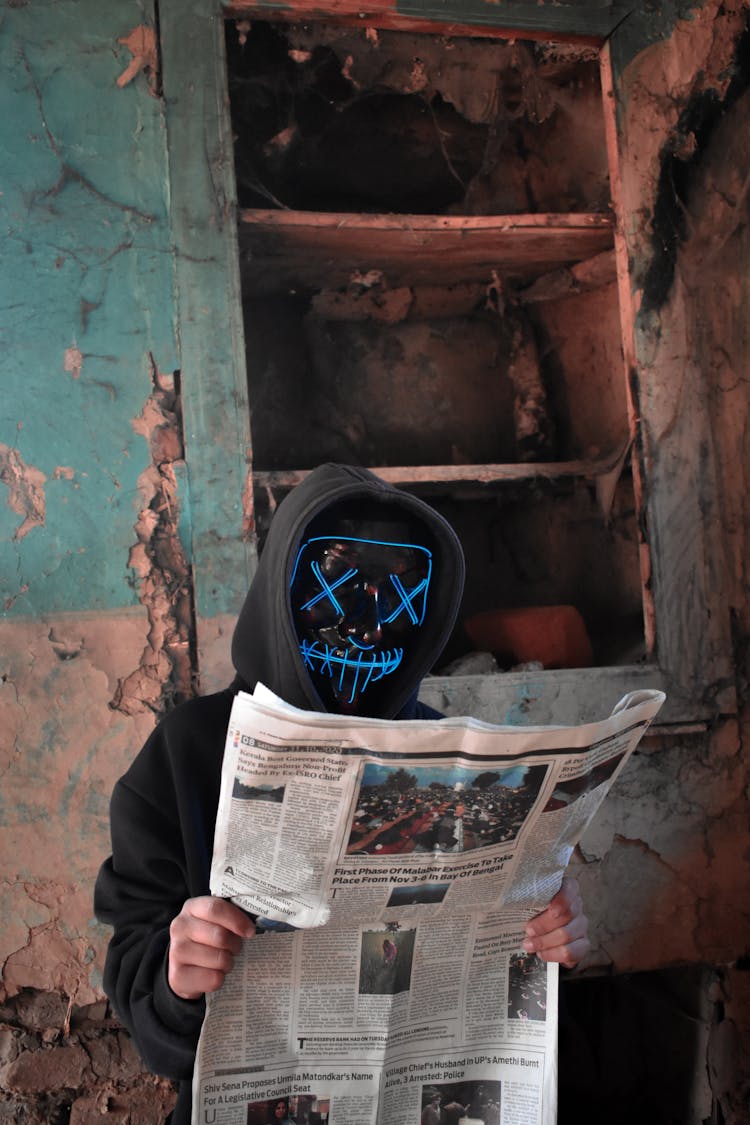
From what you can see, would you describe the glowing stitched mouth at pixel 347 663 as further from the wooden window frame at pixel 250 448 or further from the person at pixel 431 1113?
the wooden window frame at pixel 250 448

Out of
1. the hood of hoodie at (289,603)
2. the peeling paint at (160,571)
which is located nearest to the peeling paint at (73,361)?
the peeling paint at (160,571)

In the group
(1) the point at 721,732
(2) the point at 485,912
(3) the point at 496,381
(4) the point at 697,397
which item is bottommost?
(2) the point at 485,912

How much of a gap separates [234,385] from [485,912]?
1384mm

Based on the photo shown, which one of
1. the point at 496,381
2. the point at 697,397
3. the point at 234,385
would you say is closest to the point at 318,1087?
the point at 234,385

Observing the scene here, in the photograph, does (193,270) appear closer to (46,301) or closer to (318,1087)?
(46,301)

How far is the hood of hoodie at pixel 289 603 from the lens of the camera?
1236 millimetres

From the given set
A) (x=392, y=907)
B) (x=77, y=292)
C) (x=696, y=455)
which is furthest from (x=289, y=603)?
(x=696, y=455)

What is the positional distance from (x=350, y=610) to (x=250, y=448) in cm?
96

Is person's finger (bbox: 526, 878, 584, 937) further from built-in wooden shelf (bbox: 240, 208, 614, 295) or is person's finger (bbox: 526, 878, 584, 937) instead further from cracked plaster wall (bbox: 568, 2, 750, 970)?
built-in wooden shelf (bbox: 240, 208, 614, 295)

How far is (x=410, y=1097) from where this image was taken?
3.79ft

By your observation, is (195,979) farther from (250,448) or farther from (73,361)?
(73,361)

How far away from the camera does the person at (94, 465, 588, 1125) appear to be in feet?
3.83

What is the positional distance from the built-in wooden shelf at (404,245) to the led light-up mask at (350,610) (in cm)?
123

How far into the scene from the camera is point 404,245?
253 centimetres
